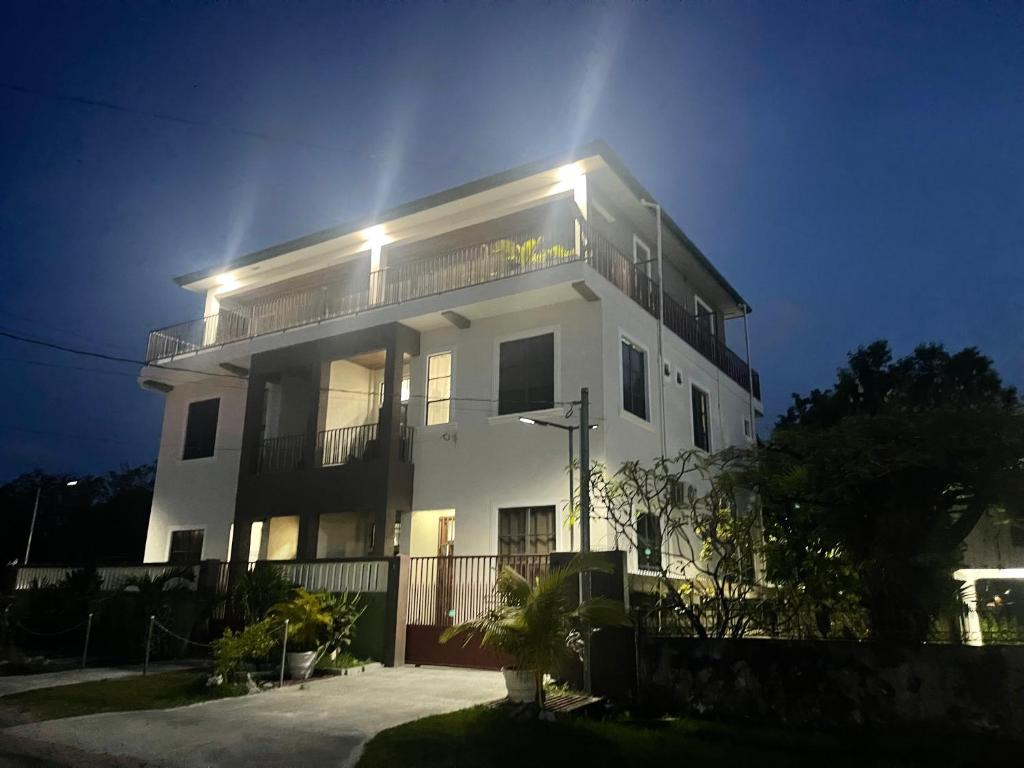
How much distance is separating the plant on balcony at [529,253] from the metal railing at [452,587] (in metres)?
6.11

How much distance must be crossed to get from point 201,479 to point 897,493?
1698 cm

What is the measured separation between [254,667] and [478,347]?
768 centimetres

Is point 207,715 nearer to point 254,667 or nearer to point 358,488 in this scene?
point 254,667

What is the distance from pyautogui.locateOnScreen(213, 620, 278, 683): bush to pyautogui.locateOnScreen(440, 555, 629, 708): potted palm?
3.95 m

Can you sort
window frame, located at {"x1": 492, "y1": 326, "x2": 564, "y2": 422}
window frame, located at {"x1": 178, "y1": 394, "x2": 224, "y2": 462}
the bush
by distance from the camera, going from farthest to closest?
1. window frame, located at {"x1": 178, "y1": 394, "x2": 224, "y2": 462}
2. window frame, located at {"x1": 492, "y1": 326, "x2": 564, "y2": 422}
3. the bush

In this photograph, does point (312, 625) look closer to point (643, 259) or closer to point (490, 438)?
point (490, 438)

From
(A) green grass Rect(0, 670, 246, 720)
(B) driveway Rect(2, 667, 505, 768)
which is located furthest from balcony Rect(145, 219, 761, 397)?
(B) driveway Rect(2, 667, 505, 768)

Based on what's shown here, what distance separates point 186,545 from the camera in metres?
19.9

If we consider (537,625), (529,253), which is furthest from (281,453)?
(537,625)

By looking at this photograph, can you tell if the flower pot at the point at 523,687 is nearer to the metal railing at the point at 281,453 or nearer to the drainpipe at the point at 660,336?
the drainpipe at the point at 660,336

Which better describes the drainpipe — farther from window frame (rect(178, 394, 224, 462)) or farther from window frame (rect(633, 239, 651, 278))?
window frame (rect(178, 394, 224, 462))

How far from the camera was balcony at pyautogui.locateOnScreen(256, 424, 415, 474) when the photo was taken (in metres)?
16.6

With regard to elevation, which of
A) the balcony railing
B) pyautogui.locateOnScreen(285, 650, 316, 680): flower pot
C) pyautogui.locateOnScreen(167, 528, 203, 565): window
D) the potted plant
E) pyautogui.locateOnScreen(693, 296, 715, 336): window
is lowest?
pyautogui.locateOnScreen(285, 650, 316, 680): flower pot

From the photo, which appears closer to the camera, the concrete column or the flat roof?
the concrete column
